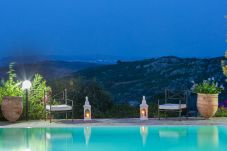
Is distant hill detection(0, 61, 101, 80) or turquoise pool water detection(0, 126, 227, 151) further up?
distant hill detection(0, 61, 101, 80)

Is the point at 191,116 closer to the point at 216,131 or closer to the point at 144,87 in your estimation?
the point at 216,131

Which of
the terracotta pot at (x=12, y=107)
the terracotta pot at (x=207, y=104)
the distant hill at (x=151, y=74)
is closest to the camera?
the terracotta pot at (x=12, y=107)

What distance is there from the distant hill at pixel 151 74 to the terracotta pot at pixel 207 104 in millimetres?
7698

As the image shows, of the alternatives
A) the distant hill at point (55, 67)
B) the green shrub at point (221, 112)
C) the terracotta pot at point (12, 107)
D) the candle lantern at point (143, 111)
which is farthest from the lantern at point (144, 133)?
the distant hill at point (55, 67)

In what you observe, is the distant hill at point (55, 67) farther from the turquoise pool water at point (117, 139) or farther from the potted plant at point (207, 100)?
the turquoise pool water at point (117, 139)

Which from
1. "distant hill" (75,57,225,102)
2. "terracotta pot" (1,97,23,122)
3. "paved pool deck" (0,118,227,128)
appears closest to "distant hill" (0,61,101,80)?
"distant hill" (75,57,225,102)

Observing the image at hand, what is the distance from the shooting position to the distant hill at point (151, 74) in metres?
18.6

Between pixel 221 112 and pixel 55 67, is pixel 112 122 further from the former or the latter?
pixel 55 67

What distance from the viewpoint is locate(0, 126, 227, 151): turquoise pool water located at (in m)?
7.05

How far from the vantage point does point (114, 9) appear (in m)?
26.0

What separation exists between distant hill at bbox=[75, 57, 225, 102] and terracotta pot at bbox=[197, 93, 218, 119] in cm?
A: 770

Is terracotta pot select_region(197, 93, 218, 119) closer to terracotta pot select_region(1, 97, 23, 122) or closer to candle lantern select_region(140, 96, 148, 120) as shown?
candle lantern select_region(140, 96, 148, 120)

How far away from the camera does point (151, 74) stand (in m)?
21.3

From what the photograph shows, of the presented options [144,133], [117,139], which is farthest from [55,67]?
[117,139]
